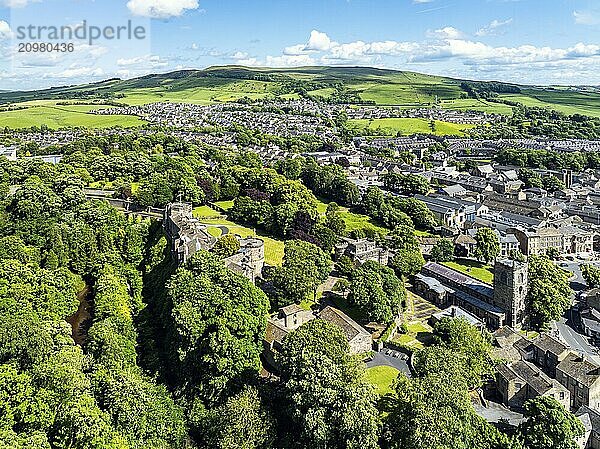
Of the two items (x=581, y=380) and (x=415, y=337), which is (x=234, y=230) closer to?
(x=415, y=337)

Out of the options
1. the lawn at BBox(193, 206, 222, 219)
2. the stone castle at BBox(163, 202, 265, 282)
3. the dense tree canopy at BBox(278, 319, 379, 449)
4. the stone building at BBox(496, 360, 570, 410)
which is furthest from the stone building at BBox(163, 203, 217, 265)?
the stone building at BBox(496, 360, 570, 410)

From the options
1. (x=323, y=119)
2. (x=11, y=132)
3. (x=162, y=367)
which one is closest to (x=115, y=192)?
(x=162, y=367)

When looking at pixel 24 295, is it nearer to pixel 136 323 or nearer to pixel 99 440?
pixel 136 323

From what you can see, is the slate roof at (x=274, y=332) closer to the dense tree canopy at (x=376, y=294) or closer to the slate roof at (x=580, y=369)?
the dense tree canopy at (x=376, y=294)

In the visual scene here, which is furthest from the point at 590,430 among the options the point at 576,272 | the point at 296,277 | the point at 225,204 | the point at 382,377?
the point at 225,204

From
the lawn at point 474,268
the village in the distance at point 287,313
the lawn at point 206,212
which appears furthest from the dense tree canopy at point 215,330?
the lawn at point 206,212

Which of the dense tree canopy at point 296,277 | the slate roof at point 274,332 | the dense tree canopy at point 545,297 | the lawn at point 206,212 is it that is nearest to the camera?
the slate roof at point 274,332
